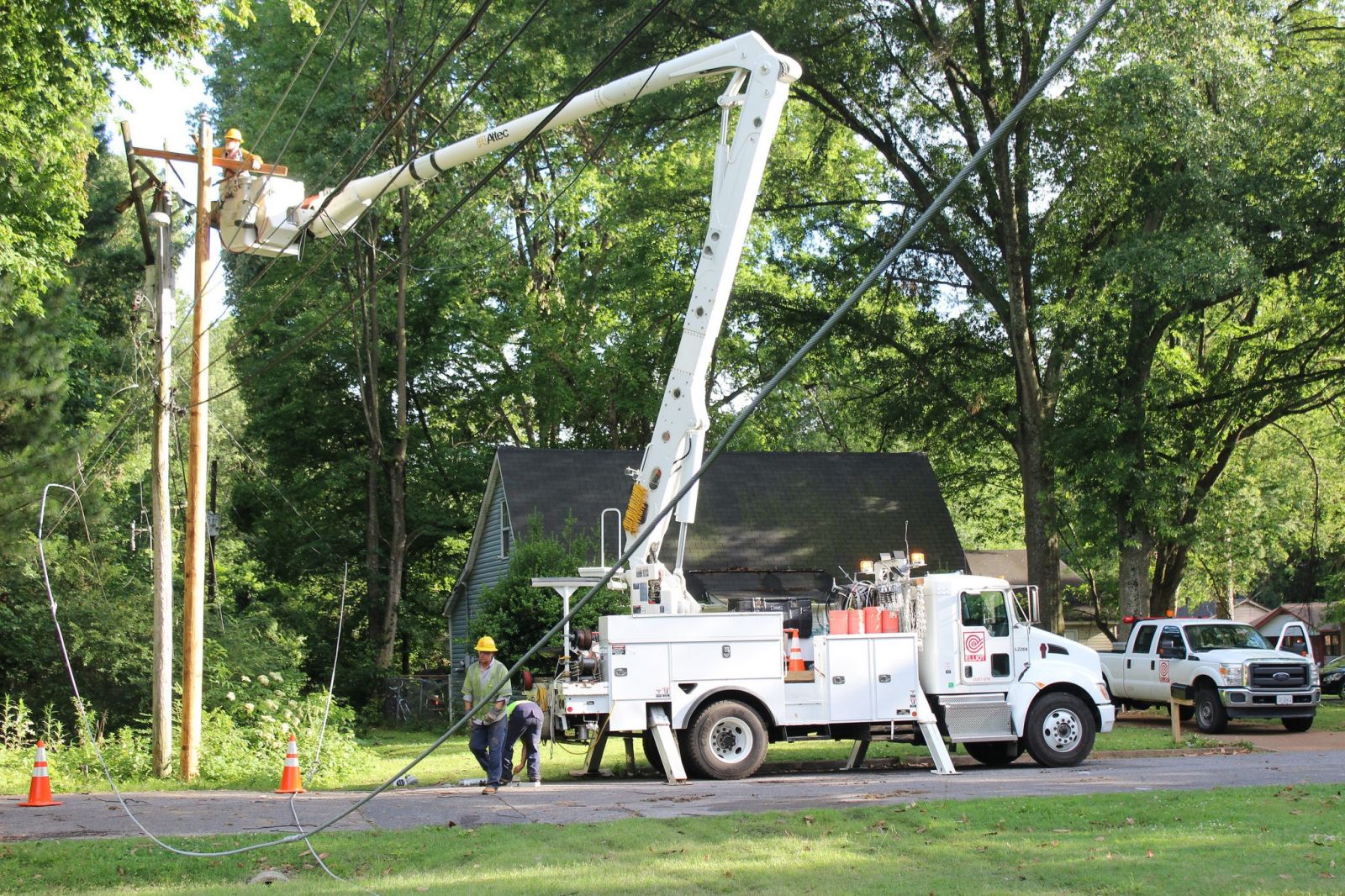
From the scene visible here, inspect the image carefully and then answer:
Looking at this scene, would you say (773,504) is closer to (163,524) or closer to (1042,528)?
(1042,528)

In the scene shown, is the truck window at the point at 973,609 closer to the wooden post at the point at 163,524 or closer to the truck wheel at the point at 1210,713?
the truck wheel at the point at 1210,713

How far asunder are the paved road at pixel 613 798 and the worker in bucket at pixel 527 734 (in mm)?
391

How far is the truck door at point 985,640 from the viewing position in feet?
55.0

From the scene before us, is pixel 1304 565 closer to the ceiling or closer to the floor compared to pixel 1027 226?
closer to the floor

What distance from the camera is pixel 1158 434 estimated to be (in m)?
29.3

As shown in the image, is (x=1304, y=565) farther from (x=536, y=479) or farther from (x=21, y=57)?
(x=21, y=57)

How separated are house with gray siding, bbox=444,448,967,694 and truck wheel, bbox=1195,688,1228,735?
8.86 metres

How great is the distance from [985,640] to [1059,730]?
1614 mm

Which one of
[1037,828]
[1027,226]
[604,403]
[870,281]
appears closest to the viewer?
[870,281]

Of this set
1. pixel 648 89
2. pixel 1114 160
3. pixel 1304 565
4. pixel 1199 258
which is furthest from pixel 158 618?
pixel 1304 565

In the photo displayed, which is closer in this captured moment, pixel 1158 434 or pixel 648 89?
pixel 648 89

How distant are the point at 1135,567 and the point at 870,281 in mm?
26385

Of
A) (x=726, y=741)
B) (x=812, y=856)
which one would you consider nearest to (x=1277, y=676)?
(x=726, y=741)

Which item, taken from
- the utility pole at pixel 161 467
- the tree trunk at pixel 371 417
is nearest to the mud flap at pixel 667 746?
the utility pole at pixel 161 467
